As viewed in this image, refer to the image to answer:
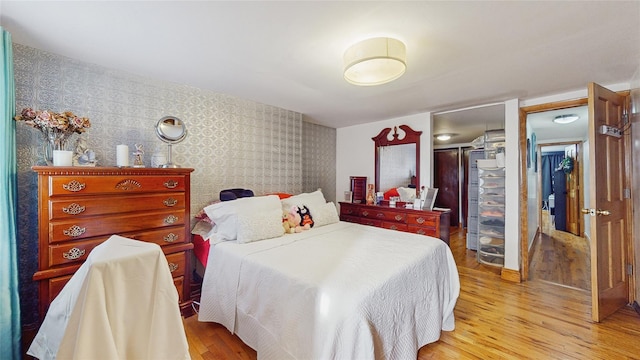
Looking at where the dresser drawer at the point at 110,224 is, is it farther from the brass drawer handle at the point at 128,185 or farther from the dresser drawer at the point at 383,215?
the dresser drawer at the point at 383,215

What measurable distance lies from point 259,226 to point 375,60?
1598 millimetres

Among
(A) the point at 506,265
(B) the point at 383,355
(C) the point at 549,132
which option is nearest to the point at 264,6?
(B) the point at 383,355

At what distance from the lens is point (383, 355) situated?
4.14 ft

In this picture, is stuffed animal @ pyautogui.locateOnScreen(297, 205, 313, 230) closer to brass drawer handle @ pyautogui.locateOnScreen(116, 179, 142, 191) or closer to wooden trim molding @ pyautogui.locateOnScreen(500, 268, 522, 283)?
brass drawer handle @ pyautogui.locateOnScreen(116, 179, 142, 191)

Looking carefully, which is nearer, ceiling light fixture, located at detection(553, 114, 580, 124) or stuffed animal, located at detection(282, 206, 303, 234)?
stuffed animal, located at detection(282, 206, 303, 234)

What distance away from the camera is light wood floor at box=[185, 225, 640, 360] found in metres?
1.72

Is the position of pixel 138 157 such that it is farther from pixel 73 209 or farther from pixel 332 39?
pixel 332 39


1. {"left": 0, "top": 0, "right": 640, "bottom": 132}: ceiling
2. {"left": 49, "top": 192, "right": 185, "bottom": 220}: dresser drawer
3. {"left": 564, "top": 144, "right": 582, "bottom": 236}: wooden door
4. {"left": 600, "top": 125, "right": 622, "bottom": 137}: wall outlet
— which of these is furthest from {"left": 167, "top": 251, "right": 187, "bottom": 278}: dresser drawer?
{"left": 564, "top": 144, "right": 582, "bottom": 236}: wooden door

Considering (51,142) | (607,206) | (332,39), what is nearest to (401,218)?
(607,206)

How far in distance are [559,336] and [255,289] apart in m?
2.35

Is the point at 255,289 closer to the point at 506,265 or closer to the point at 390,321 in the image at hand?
the point at 390,321

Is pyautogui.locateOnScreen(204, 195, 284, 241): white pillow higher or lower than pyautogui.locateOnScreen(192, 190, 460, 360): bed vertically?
→ higher

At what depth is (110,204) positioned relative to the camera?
1784mm

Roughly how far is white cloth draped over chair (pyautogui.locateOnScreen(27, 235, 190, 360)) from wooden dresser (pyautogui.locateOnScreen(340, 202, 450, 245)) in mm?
2880
